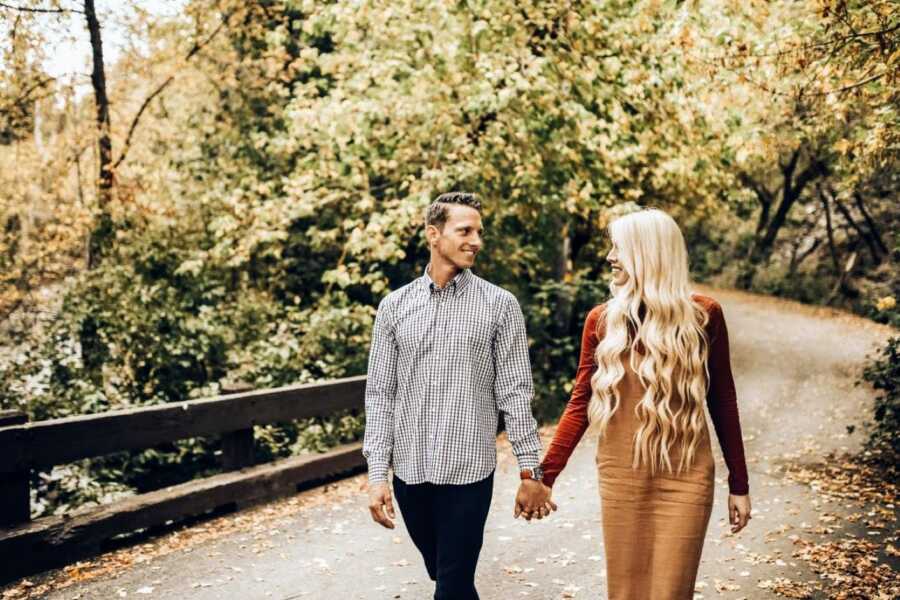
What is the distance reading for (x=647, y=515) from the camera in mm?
3020

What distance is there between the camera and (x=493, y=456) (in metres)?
3.42

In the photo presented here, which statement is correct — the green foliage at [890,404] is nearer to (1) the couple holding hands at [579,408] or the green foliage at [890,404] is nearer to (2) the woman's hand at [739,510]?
(2) the woman's hand at [739,510]

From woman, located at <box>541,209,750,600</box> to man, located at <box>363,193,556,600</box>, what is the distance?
414 mm

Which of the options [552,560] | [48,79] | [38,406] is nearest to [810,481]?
[552,560]

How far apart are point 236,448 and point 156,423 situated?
41.4 inches

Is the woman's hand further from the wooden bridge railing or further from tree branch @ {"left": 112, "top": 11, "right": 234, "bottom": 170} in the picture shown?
tree branch @ {"left": 112, "top": 11, "right": 234, "bottom": 170}

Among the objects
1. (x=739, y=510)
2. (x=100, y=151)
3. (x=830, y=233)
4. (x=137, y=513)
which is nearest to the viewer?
(x=739, y=510)

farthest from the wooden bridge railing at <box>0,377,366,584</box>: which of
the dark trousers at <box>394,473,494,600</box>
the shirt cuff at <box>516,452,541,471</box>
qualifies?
the shirt cuff at <box>516,452,541,471</box>

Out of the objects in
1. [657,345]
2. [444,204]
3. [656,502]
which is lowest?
[656,502]

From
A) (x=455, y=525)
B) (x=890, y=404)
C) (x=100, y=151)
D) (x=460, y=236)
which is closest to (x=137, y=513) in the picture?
(x=455, y=525)

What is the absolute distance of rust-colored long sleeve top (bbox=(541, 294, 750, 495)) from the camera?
10.3 ft

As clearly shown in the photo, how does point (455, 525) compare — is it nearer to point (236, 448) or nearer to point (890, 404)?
point (236, 448)

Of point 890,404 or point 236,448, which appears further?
point 890,404

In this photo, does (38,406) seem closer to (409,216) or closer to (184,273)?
(184,273)
